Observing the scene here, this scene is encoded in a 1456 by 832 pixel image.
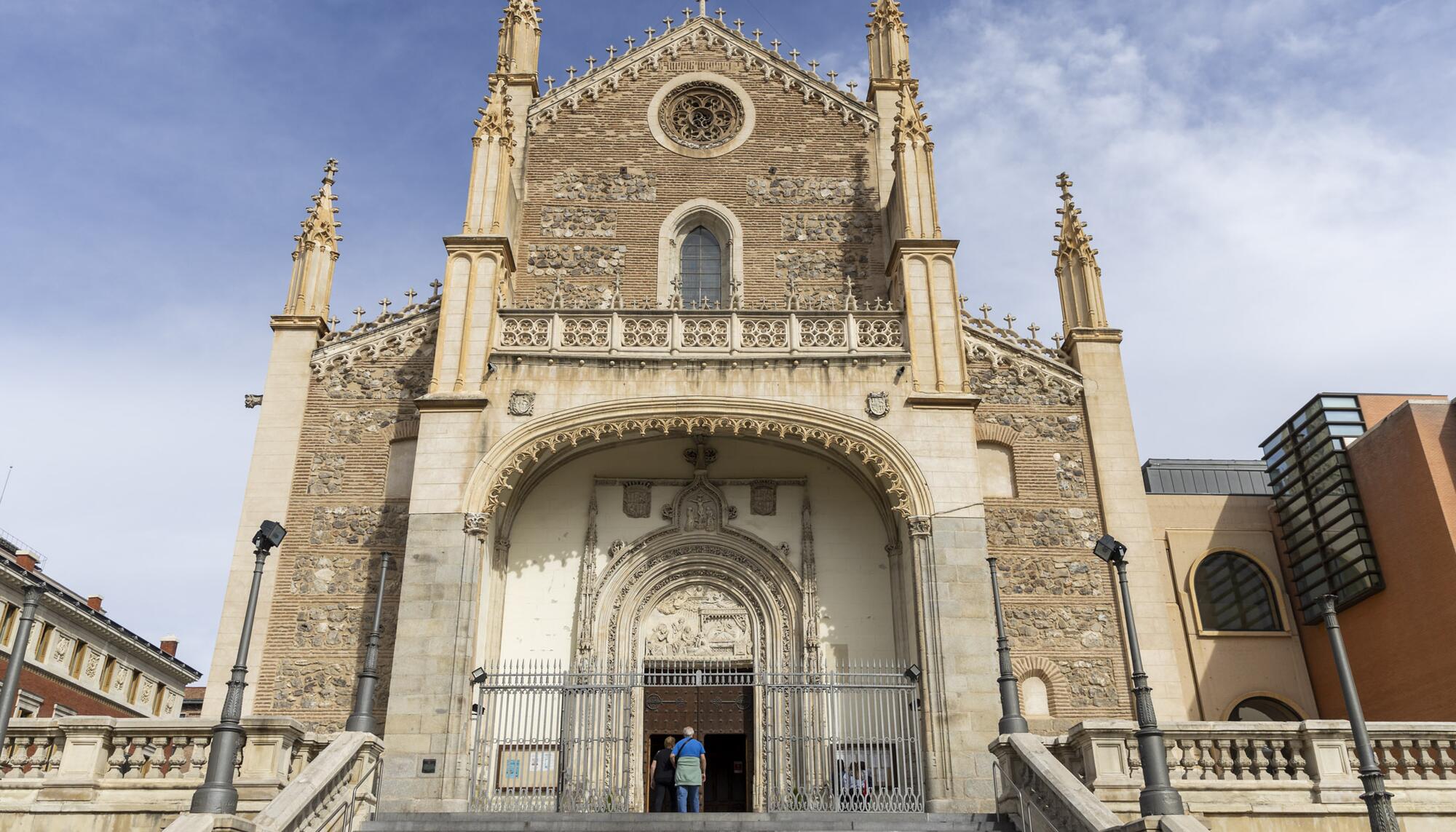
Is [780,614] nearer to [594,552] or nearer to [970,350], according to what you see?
[594,552]

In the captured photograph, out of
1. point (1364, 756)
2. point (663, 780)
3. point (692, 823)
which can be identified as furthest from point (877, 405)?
point (1364, 756)

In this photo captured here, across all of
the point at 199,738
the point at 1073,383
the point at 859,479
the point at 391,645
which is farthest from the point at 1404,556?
the point at 199,738

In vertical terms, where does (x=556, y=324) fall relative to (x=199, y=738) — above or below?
above

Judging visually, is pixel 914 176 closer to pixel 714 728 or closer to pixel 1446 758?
pixel 714 728

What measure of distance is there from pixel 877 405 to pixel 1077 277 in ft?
19.0

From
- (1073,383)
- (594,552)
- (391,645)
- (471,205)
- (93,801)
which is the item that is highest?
(471,205)

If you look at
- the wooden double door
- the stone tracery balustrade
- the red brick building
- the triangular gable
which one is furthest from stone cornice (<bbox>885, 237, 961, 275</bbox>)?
the red brick building

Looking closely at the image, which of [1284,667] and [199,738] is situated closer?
[199,738]

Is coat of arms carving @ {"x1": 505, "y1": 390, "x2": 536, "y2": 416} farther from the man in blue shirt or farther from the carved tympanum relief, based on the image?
the man in blue shirt

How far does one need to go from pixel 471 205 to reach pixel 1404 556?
17.6 meters

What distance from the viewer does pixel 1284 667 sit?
21594 mm

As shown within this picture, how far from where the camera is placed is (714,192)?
22750 millimetres

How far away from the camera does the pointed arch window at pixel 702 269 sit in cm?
2214

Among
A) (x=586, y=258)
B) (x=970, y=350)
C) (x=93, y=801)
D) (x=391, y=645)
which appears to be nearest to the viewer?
(x=93, y=801)
